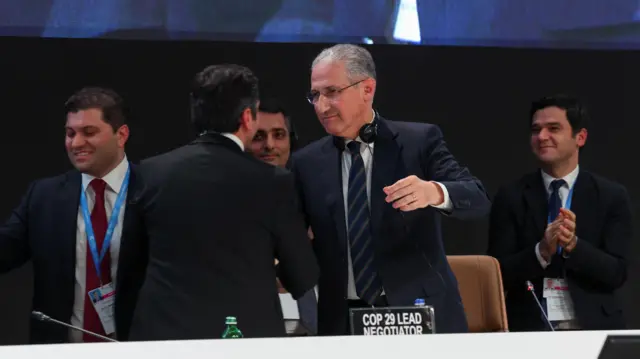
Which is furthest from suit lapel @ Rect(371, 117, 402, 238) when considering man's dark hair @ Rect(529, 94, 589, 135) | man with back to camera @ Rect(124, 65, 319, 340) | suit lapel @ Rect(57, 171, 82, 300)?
man's dark hair @ Rect(529, 94, 589, 135)

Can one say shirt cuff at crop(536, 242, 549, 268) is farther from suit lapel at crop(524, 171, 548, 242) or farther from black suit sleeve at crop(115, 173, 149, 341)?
black suit sleeve at crop(115, 173, 149, 341)

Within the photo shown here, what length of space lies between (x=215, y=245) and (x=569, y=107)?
2.16m

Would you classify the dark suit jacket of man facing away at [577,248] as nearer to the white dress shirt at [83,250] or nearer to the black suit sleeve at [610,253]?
the black suit sleeve at [610,253]

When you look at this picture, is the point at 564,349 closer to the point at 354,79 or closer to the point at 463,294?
the point at 354,79

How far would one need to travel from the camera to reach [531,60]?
4.41 metres

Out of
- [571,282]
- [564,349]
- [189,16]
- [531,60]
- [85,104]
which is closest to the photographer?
Result: [564,349]

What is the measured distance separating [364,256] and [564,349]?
1.53 meters

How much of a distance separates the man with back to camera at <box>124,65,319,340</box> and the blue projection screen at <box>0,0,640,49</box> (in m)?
1.71

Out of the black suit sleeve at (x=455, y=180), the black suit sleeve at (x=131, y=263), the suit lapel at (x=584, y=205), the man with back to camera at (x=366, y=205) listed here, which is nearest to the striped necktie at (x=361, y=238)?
the man with back to camera at (x=366, y=205)

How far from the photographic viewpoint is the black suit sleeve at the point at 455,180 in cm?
265

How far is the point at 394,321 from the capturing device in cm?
211

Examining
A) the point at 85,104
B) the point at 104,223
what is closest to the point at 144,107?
the point at 85,104

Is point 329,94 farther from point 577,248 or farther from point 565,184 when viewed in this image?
point 565,184

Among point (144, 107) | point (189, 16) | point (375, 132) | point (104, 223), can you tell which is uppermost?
point (189, 16)
